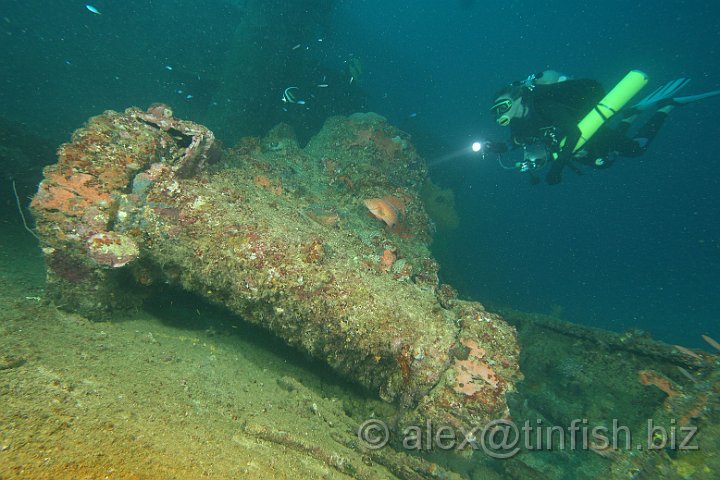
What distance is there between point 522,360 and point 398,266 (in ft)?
9.13

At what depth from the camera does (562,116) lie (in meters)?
7.43

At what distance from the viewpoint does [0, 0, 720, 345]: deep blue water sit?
1401 centimetres

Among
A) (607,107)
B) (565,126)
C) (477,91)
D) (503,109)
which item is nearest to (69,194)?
(503,109)

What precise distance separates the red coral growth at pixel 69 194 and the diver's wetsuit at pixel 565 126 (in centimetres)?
865

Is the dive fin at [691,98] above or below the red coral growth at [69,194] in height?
above

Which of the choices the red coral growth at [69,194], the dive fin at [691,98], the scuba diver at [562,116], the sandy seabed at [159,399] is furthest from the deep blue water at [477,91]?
the sandy seabed at [159,399]

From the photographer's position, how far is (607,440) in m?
3.86

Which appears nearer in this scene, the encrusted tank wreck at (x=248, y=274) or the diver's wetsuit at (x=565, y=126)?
the encrusted tank wreck at (x=248, y=274)

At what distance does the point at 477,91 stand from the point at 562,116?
84.7 meters

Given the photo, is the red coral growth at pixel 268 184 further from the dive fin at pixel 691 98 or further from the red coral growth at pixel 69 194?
the dive fin at pixel 691 98

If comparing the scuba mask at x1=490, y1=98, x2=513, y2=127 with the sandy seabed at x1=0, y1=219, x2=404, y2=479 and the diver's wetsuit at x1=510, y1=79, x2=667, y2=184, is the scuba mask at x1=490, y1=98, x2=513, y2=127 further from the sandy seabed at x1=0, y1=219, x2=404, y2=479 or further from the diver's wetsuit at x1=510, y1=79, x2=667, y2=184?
the sandy seabed at x1=0, y1=219, x2=404, y2=479

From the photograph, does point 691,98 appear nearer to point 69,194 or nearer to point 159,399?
point 159,399

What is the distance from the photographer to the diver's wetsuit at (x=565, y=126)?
7477 millimetres

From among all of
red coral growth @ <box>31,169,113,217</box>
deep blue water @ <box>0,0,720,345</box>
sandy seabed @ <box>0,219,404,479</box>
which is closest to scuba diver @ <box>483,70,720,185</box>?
deep blue water @ <box>0,0,720,345</box>
